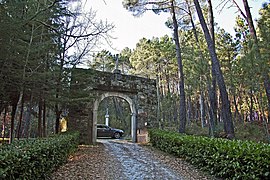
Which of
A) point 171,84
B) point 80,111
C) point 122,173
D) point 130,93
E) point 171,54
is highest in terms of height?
point 171,54

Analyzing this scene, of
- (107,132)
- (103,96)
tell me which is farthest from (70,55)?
(107,132)

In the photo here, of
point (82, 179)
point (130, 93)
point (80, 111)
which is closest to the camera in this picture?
point (82, 179)

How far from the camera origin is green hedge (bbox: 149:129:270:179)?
359 centimetres

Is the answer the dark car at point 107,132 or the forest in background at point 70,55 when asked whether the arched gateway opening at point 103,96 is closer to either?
the forest in background at point 70,55

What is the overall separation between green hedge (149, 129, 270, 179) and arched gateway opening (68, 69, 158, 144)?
458cm

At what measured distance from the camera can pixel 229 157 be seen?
4.35 meters

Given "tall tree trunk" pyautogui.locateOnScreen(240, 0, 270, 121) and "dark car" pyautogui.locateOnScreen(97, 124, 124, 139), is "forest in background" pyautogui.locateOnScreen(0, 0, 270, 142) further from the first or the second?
"dark car" pyautogui.locateOnScreen(97, 124, 124, 139)

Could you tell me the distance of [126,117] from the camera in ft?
71.2

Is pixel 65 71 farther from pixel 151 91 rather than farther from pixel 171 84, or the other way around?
pixel 171 84

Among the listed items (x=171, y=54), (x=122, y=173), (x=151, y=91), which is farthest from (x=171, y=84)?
(x=122, y=173)

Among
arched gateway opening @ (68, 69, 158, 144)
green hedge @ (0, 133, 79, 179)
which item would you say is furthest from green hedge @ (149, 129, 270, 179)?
arched gateway opening @ (68, 69, 158, 144)

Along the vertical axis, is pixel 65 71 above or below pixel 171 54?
below

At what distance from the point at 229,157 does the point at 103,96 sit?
740 centimetres

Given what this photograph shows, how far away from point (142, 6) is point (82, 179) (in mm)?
8184
